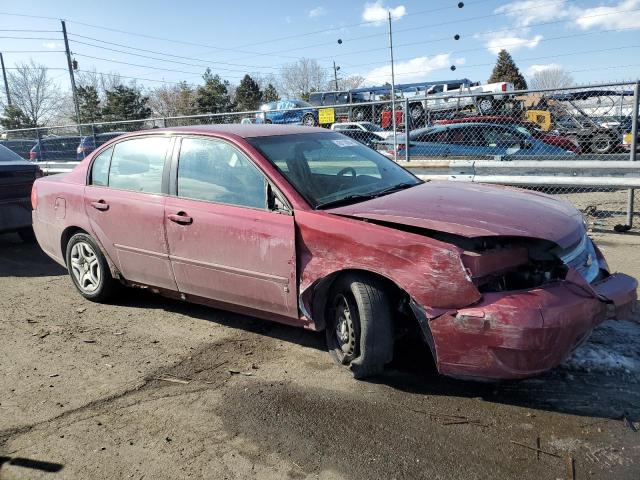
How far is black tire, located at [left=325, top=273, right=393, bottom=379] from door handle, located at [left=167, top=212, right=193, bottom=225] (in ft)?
4.27

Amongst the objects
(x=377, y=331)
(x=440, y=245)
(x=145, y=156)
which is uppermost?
(x=145, y=156)

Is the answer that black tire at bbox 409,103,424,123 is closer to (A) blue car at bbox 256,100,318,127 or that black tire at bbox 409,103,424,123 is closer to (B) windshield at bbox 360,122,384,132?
Result: (B) windshield at bbox 360,122,384,132

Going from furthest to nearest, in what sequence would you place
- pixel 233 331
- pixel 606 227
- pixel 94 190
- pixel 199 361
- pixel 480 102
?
pixel 480 102 < pixel 606 227 < pixel 94 190 < pixel 233 331 < pixel 199 361

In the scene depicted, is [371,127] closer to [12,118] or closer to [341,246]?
[341,246]

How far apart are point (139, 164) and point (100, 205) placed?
0.55m

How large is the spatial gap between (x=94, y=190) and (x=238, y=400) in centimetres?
267

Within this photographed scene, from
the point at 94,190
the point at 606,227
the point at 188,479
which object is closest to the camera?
the point at 188,479

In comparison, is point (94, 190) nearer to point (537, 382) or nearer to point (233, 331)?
point (233, 331)

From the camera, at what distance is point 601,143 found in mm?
8781

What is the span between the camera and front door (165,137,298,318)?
3627 millimetres

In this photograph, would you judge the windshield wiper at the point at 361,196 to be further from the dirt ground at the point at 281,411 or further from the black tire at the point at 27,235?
the black tire at the point at 27,235

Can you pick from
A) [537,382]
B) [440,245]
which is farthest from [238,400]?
[537,382]

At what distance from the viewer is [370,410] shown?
10.2 feet

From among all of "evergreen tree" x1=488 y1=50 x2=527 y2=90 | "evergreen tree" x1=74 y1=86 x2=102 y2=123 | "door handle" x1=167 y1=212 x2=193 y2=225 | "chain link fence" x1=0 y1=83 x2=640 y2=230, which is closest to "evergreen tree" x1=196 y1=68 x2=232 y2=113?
"evergreen tree" x1=74 y1=86 x2=102 y2=123
